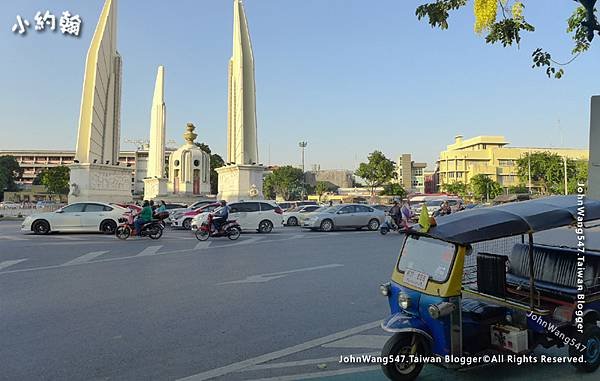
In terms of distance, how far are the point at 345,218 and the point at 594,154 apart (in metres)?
18.0

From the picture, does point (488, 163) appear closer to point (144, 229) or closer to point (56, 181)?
point (56, 181)

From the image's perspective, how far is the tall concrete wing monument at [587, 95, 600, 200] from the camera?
499 cm

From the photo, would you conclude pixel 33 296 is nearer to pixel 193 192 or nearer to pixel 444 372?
pixel 444 372

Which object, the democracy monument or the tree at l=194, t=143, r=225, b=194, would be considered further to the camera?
the tree at l=194, t=143, r=225, b=194

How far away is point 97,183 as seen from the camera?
35.0 m

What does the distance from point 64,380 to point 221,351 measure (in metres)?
1.50

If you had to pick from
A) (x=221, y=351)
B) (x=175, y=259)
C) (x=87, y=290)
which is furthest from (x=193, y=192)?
(x=221, y=351)

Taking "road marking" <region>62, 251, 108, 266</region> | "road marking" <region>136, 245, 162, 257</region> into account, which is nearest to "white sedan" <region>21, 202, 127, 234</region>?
"road marking" <region>136, 245, 162, 257</region>

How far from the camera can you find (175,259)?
12.3m

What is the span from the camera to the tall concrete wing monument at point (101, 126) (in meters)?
34.5

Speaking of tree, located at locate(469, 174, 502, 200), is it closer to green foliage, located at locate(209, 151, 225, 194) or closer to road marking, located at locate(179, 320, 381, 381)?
green foliage, located at locate(209, 151, 225, 194)

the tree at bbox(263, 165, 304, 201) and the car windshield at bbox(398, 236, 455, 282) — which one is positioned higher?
the tree at bbox(263, 165, 304, 201)

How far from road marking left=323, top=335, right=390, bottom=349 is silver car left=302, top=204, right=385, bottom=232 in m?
16.9

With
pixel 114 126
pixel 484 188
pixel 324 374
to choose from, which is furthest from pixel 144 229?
pixel 484 188
